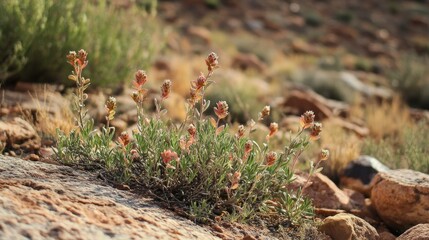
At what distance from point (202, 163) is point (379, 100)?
7.09m

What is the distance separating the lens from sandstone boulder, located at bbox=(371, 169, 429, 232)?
11.3ft

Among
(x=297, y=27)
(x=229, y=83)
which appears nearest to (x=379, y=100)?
(x=229, y=83)

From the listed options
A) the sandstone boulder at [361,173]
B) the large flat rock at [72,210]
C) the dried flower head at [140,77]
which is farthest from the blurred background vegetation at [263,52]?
the large flat rock at [72,210]

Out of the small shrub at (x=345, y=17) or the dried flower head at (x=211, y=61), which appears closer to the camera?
the dried flower head at (x=211, y=61)

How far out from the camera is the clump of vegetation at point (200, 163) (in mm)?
2826

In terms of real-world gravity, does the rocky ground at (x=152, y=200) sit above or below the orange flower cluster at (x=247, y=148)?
below

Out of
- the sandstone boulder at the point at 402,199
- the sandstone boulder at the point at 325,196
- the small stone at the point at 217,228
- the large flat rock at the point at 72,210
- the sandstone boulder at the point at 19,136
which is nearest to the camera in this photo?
the large flat rock at the point at 72,210

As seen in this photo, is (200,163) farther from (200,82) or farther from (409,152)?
(409,152)

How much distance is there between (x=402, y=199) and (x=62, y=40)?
129 inches

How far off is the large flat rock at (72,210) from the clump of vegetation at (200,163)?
0.15 meters

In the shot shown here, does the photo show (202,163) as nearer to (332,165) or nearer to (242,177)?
(242,177)

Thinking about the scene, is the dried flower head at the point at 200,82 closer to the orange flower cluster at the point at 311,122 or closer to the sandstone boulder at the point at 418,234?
the orange flower cluster at the point at 311,122

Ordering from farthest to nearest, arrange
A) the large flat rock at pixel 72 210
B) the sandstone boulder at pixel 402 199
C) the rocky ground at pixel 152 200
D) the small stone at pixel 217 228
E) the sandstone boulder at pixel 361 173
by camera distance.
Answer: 1. the sandstone boulder at pixel 361 173
2. the sandstone boulder at pixel 402 199
3. the small stone at pixel 217 228
4. the rocky ground at pixel 152 200
5. the large flat rock at pixel 72 210

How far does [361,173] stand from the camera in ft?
14.3
